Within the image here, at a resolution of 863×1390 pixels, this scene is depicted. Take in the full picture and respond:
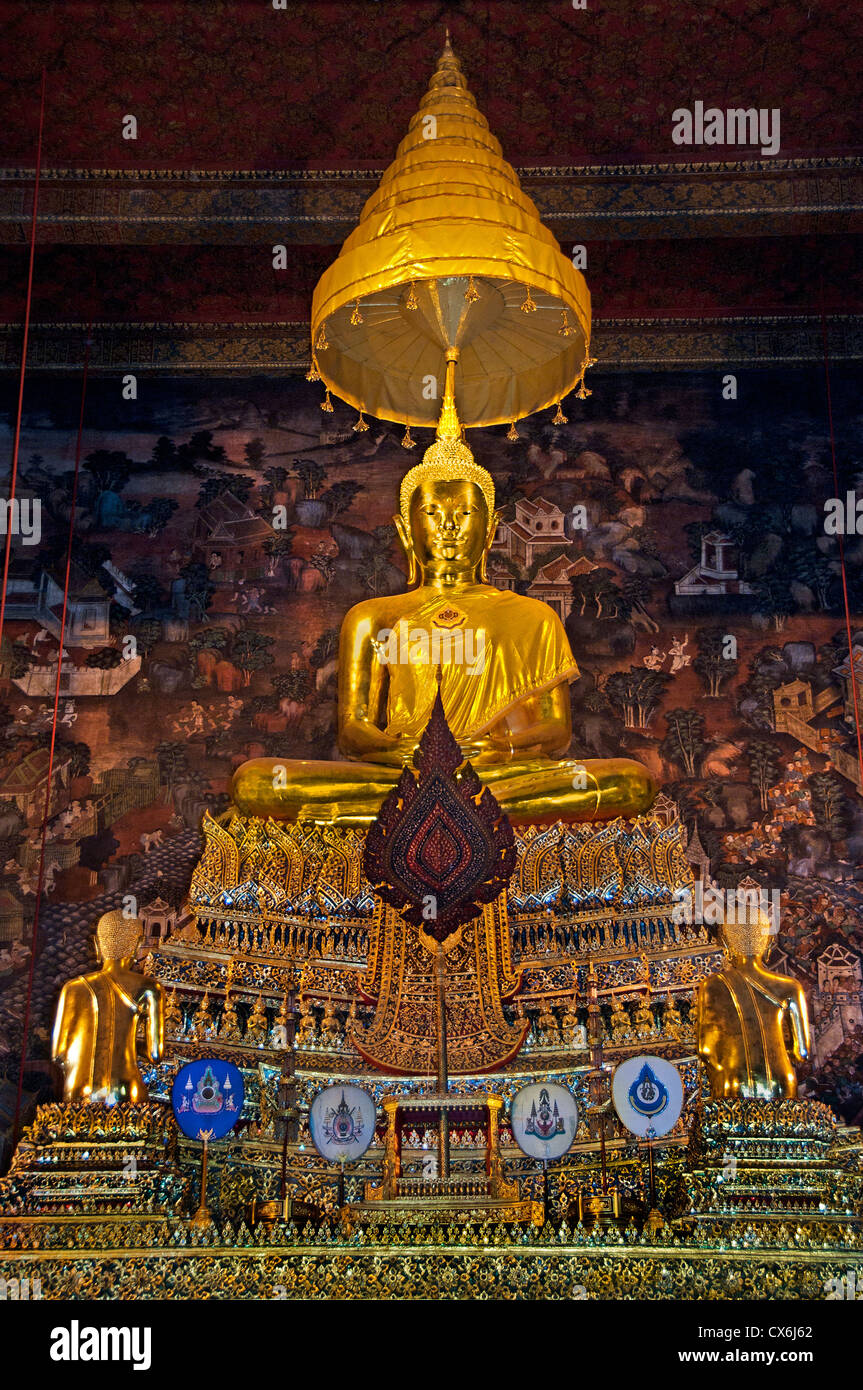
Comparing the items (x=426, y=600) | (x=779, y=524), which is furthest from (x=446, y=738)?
(x=779, y=524)

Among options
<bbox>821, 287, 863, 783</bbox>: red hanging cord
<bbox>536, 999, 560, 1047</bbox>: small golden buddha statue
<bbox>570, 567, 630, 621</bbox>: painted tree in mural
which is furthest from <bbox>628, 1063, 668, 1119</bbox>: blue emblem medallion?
<bbox>570, 567, 630, 621</bbox>: painted tree in mural

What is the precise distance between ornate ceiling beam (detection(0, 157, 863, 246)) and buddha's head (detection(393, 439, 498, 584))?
168 centimetres

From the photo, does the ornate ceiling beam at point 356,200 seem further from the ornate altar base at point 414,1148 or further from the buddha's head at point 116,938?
the buddha's head at point 116,938

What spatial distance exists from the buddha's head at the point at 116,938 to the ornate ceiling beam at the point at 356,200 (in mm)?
3914

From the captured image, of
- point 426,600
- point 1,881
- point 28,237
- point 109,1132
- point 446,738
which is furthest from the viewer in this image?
point 28,237

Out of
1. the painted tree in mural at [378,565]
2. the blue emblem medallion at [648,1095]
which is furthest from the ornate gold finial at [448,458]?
the blue emblem medallion at [648,1095]

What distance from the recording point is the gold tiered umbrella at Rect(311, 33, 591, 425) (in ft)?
13.6

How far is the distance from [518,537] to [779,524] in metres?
1.34

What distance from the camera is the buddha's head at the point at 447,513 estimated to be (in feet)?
16.9

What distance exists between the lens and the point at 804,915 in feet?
18.2

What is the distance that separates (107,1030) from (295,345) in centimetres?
440

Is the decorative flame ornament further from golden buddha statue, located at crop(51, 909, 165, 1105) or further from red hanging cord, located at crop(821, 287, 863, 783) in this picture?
red hanging cord, located at crop(821, 287, 863, 783)

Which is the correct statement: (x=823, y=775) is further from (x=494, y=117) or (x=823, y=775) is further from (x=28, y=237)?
(x=28, y=237)

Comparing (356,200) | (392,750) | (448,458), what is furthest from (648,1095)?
(356,200)
